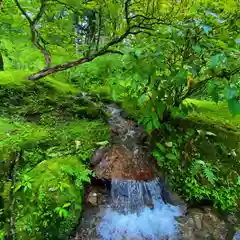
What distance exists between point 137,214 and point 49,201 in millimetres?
1156

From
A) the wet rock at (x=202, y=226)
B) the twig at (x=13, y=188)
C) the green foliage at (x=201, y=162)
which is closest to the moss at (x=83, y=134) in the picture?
the twig at (x=13, y=188)

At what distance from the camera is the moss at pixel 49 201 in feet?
7.74

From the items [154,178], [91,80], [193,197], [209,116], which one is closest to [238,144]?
[209,116]

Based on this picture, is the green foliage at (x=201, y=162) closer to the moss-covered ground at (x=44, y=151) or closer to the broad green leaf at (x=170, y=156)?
the broad green leaf at (x=170, y=156)

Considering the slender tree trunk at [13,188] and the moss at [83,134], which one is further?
the moss at [83,134]

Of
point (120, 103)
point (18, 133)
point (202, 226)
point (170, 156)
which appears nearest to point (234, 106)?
point (202, 226)

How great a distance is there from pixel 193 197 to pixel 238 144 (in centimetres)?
138

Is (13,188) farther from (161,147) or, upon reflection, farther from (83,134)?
(161,147)

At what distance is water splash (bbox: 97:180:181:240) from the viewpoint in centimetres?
291

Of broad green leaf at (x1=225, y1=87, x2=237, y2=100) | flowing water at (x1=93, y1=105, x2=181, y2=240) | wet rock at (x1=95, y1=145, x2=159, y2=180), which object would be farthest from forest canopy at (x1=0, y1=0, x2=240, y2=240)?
flowing water at (x1=93, y1=105, x2=181, y2=240)

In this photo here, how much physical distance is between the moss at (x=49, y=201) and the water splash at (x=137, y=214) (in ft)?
1.62

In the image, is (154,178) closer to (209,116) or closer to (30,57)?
(209,116)

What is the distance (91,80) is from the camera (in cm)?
654

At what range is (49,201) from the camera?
251 centimetres
